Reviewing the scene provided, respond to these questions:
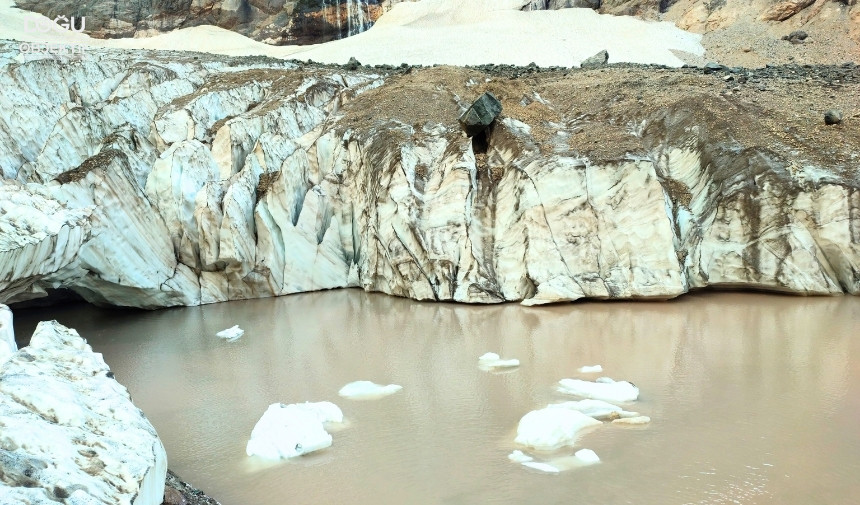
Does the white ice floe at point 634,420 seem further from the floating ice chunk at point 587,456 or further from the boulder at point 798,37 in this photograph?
the boulder at point 798,37

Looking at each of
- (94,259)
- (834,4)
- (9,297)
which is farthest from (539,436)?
(834,4)

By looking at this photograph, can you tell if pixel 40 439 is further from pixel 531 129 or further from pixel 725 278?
pixel 531 129

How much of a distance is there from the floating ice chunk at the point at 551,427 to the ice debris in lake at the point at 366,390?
1432 mm

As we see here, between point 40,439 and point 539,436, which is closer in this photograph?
point 40,439

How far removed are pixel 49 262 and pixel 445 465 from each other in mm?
5386

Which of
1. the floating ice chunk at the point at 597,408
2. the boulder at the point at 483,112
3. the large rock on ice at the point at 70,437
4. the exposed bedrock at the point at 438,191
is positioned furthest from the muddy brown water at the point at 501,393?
the boulder at the point at 483,112

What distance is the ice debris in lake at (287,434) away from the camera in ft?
15.6

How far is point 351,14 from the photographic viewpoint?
81.3ft

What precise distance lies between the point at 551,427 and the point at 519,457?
0.39 meters

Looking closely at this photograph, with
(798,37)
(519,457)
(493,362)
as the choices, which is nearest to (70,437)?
(519,457)

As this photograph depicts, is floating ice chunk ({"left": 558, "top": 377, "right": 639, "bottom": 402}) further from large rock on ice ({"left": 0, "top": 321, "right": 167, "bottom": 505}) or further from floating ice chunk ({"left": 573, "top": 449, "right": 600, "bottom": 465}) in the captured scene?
large rock on ice ({"left": 0, "top": 321, "right": 167, "bottom": 505})

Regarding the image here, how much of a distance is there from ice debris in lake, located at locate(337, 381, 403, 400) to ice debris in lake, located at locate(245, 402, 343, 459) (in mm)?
702

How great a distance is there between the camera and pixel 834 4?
68.4ft

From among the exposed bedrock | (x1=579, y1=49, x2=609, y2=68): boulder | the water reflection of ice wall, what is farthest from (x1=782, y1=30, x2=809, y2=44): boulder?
the water reflection of ice wall
